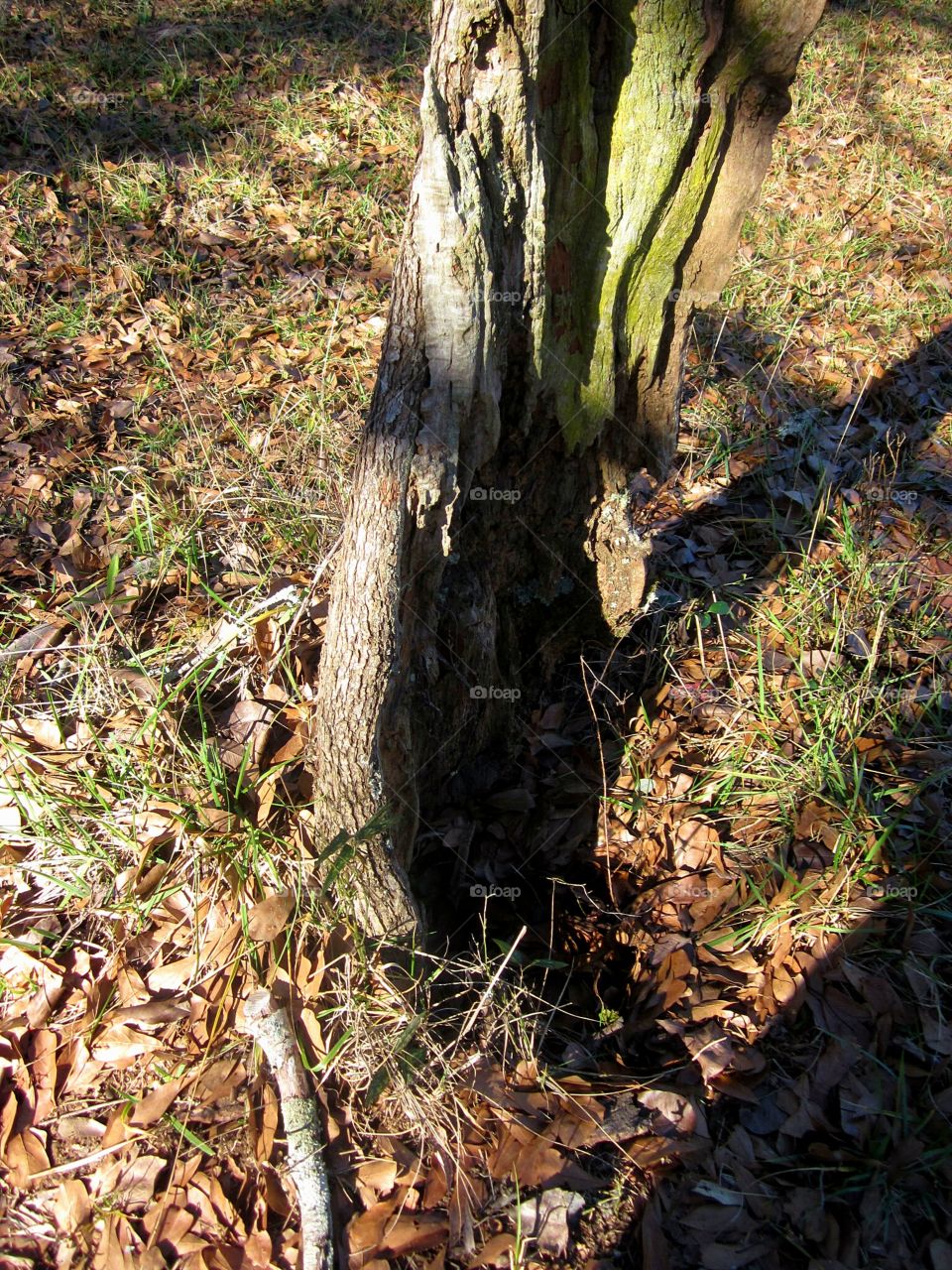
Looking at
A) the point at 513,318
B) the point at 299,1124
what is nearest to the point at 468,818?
the point at 299,1124

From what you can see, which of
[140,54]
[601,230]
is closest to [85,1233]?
[601,230]

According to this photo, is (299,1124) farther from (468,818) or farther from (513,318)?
(513,318)

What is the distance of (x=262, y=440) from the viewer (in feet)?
11.3

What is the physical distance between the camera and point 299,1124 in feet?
6.08

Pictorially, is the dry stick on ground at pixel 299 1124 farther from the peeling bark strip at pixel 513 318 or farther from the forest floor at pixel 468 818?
the peeling bark strip at pixel 513 318

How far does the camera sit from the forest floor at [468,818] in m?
1.90

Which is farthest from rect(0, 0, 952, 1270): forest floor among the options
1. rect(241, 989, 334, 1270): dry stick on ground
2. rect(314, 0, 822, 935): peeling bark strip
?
rect(314, 0, 822, 935): peeling bark strip

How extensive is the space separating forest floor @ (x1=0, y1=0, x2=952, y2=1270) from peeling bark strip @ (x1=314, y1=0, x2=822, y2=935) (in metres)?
0.45

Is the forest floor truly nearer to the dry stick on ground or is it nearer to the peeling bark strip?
the dry stick on ground

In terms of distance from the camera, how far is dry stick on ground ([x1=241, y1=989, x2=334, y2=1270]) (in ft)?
5.65

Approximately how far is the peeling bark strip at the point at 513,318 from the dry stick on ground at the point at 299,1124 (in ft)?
1.16

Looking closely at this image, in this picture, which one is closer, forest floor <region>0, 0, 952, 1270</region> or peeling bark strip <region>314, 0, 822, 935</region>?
peeling bark strip <region>314, 0, 822, 935</region>

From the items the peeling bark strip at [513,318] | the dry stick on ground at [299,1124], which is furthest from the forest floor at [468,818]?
the peeling bark strip at [513,318]

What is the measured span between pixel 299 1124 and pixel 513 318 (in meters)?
1.99
